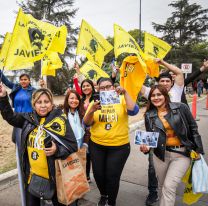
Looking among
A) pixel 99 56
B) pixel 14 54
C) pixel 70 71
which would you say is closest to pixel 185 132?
pixel 14 54

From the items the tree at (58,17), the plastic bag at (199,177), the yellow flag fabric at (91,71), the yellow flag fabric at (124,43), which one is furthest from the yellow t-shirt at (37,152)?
the tree at (58,17)

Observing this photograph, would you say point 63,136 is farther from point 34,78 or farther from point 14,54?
point 34,78

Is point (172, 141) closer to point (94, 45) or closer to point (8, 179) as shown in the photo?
point (8, 179)

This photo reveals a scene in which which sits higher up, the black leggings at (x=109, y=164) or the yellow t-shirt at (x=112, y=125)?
the yellow t-shirt at (x=112, y=125)

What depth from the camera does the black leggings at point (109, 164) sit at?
3512 millimetres

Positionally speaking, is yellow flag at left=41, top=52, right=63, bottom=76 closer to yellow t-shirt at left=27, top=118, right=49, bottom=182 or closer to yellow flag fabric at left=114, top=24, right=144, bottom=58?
yellow flag fabric at left=114, top=24, right=144, bottom=58

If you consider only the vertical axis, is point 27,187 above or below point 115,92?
below

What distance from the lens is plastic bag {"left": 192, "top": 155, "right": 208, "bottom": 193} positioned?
3.09m

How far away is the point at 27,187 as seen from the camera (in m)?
2.95

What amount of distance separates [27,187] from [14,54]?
184 cm

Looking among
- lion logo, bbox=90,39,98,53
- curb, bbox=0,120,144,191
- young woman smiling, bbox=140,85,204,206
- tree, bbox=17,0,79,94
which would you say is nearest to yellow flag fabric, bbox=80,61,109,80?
lion logo, bbox=90,39,98,53

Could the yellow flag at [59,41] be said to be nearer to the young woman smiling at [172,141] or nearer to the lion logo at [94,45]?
the lion logo at [94,45]

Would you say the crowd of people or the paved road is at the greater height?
the crowd of people

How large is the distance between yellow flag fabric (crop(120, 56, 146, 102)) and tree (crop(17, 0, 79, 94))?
24097mm
